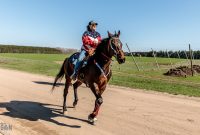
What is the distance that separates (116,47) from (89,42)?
1.92 metres

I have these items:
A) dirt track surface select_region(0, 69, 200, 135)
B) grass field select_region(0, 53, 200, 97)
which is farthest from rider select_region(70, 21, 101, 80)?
grass field select_region(0, 53, 200, 97)

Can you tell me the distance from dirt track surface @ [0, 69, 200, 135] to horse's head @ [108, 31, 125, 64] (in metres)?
1.97

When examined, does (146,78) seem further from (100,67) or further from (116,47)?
(116,47)

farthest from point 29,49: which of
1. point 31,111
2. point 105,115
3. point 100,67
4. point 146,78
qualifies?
point 100,67

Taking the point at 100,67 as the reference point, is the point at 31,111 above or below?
below

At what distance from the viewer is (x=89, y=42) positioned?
35.3ft

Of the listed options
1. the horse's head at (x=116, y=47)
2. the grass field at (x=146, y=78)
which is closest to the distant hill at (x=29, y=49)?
the grass field at (x=146, y=78)

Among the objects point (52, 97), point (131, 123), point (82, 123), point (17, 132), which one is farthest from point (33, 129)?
point (52, 97)

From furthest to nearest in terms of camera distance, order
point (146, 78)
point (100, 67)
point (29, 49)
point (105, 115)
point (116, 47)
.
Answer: point (29, 49) < point (146, 78) < point (105, 115) < point (100, 67) < point (116, 47)

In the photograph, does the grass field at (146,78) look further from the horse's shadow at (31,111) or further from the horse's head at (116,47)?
the horse's head at (116,47)

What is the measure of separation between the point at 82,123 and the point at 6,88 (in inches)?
330

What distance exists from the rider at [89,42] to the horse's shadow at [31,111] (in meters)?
1.66

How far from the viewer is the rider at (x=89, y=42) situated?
1060 centimetres

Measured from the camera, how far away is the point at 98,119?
33.1 ft
